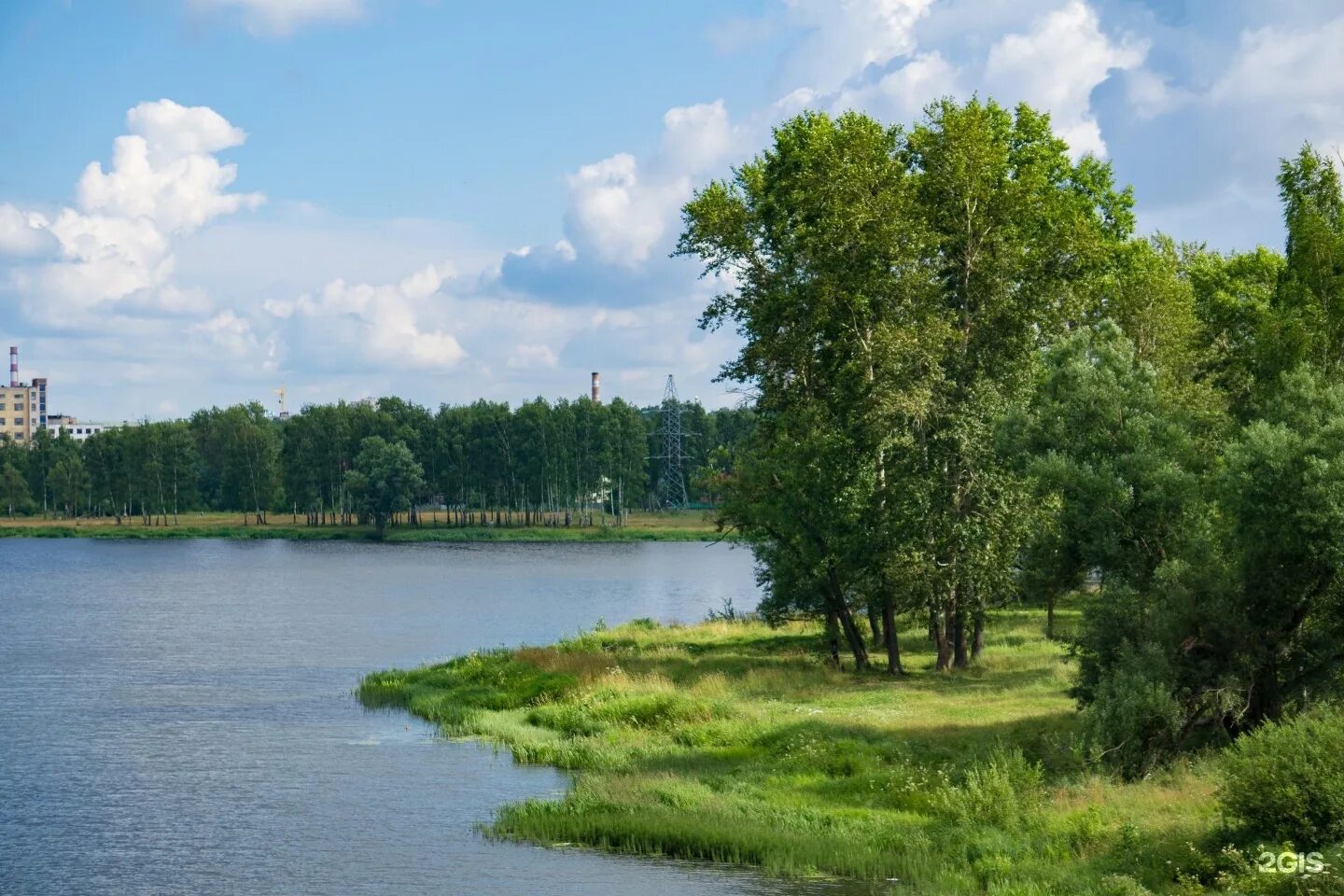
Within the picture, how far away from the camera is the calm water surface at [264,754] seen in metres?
26.5

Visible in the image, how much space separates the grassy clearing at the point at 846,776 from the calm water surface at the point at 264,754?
4.33ft

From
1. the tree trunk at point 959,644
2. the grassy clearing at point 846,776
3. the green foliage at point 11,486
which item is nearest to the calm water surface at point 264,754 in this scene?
the grassy clearing at point 846,776

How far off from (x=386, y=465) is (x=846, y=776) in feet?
456

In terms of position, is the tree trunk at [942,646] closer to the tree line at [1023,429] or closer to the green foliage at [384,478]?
the tree line at [1023,429]

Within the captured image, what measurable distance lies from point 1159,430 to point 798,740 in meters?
12.0

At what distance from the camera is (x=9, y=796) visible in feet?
109

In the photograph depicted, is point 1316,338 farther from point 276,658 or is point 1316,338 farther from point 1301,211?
point 276,658

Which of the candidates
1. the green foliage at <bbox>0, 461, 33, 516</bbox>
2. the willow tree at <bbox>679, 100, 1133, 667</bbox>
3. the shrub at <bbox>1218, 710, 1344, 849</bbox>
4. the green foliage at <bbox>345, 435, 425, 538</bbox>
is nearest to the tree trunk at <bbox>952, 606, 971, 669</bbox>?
the willow tree at <bbox>679, 100, 1133, 667</bbox>

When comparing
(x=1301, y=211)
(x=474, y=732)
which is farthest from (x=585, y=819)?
(x=1301, y=211)

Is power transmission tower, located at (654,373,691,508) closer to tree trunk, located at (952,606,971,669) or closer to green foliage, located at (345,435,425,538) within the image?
green foliage, located at (345,435,425,538)

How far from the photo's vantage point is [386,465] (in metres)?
164

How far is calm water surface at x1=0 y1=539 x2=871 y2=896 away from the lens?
26.5 m

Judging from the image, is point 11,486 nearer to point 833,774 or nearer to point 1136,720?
point 833,774

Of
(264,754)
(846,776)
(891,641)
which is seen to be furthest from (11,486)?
(846,776)
